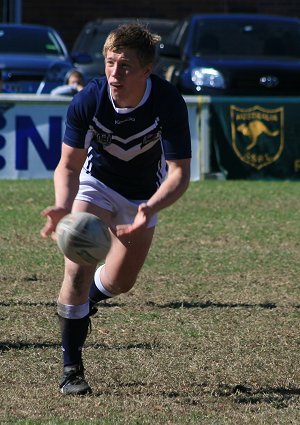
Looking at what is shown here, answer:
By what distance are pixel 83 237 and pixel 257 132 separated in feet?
34.6

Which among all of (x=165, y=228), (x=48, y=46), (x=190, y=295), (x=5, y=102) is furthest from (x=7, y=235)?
(x=48, y=46)

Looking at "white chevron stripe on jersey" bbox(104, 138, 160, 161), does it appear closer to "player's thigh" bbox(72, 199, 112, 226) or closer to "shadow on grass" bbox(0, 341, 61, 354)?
"player's thigh" bbox(72, 199, 112, 226)

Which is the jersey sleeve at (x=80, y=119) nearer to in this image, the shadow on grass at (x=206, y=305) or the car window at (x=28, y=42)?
the shadow on grass at (x=206, y=305)

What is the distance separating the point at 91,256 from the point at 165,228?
6.53 metres

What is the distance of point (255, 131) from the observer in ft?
51.0

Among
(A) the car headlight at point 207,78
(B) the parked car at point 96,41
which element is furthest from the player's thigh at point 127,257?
(B) the parked car at point 96,41

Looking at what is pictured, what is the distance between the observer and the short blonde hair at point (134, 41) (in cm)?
549

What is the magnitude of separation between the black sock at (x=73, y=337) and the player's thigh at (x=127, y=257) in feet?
1.42

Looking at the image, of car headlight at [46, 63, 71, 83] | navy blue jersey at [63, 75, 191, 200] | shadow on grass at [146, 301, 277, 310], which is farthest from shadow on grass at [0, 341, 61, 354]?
car headlight at [46, 63, 71, 83]

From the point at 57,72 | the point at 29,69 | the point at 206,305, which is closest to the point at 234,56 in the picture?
the point at 57,72

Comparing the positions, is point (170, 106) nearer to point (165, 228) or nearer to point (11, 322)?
point (11, 322)

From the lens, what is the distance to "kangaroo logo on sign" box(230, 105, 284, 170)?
51.0 feet

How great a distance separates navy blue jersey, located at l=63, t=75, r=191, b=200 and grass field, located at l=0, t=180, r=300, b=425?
1.13m

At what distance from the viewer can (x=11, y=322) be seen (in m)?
7.46
